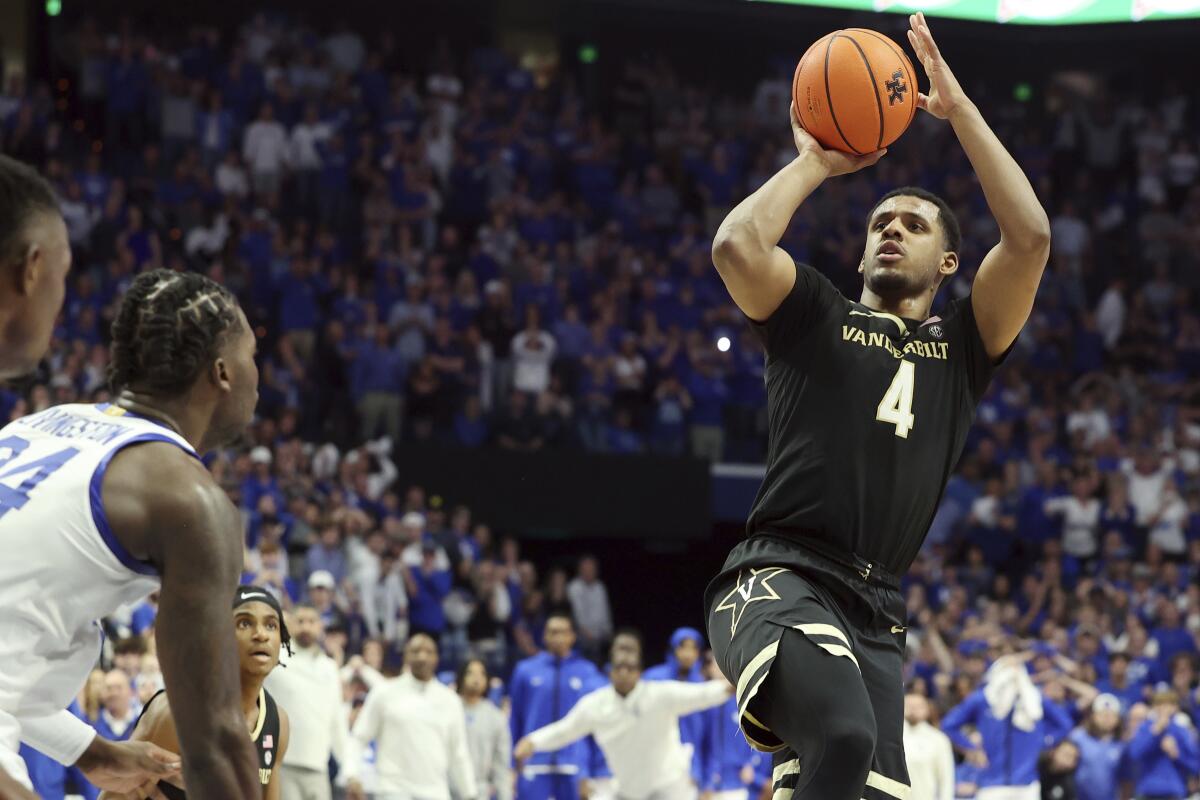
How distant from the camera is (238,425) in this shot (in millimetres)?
3395

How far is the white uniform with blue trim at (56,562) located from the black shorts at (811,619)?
1.76 metres

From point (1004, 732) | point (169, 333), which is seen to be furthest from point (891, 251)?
point (1004, 732)

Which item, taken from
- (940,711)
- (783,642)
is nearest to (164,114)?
(940,711)

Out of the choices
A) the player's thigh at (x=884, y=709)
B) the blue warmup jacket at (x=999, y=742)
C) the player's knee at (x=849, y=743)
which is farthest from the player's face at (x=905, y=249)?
the blue warmup jacket at (x=999, y=742)

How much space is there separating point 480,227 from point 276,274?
305 centimetres

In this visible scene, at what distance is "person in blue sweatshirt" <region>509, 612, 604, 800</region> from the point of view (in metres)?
11.9

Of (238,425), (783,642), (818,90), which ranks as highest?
(818,90)

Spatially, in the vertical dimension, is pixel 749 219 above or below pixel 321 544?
above

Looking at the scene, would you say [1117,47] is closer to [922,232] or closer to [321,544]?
[321,544]

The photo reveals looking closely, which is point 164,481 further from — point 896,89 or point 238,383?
point 896,89

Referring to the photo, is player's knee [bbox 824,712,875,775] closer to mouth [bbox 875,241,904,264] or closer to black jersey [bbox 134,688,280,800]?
mouth [bbox 875,241,904,264]

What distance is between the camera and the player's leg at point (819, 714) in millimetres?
4094

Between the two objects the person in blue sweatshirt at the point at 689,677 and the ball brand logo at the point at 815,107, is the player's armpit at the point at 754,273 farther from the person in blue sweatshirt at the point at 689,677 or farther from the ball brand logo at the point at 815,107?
the person in blue sweatshirt at the point at 689,677

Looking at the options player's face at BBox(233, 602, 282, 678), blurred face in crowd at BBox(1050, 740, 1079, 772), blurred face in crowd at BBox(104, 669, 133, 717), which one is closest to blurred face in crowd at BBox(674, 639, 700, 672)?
blurred face in crowd at BBox(1050, 740, 1079, 772)
